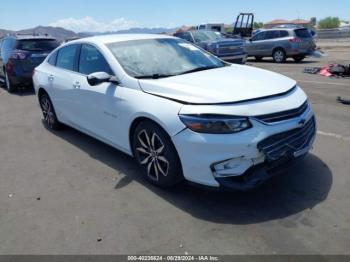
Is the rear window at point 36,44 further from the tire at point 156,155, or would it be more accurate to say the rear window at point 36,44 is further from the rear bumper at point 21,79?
the tire at point 156,155

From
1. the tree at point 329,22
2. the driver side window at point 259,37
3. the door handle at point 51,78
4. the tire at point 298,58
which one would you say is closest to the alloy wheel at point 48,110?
the door handle at point 51,78

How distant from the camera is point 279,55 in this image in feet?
59.9

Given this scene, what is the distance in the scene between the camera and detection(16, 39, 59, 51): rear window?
36.2 feet

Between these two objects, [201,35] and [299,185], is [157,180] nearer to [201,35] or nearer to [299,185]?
[299,185]

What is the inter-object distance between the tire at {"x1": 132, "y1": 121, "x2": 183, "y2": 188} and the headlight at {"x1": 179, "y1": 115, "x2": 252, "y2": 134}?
1.37ft

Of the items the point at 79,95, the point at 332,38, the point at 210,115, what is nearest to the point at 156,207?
the point at 210,115

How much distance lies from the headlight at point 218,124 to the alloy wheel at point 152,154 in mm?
537

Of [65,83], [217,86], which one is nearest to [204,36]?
[65,83]

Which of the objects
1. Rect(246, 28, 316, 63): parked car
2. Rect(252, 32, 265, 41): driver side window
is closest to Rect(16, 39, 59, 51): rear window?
Rect(246, 28, 316, 63): parked car

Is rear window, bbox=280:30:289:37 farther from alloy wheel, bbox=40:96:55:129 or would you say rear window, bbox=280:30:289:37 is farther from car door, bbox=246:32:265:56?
alloy wheel, bbox=40:96:55:129

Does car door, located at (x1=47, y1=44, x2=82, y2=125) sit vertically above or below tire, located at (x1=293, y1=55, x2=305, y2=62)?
above

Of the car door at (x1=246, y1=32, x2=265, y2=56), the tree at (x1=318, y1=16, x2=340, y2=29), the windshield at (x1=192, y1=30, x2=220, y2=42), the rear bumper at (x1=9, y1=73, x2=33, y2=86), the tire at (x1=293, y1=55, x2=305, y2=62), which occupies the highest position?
the windshield at (x1=192, y1=30, x2=220, y2=42)

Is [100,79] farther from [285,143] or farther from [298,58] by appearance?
[298,58]

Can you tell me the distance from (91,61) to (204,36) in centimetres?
1267
